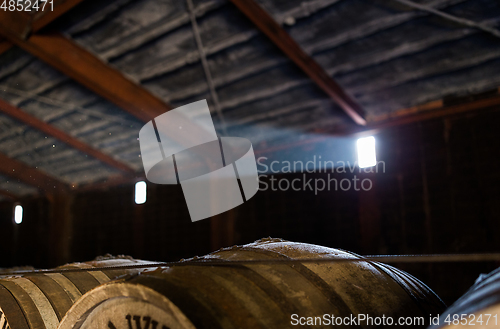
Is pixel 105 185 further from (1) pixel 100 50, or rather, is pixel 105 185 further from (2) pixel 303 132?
(2) pixel 303 132

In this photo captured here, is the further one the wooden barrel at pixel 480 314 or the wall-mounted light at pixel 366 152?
the wall-mounted light at pixel 366 152

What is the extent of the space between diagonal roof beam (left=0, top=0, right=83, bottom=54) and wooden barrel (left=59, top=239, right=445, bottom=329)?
511 cm

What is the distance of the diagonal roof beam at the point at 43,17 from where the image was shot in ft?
18.1

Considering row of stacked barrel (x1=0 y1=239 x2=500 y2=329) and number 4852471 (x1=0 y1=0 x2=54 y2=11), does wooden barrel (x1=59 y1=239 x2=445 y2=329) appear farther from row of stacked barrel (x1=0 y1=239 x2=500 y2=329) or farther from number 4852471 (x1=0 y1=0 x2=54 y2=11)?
number 4852471 (x1=0 y1=0 x2=54 y2=11)

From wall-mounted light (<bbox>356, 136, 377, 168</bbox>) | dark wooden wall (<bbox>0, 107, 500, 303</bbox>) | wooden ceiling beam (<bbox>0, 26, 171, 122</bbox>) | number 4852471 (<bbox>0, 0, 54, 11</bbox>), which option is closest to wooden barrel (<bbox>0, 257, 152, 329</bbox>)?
number 4852471 (<bbox>0, 0, 54, 11</bbox>)

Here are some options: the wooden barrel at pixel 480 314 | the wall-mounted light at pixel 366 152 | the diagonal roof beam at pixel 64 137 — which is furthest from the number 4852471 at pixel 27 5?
the wooden barrel at pixel 480 314

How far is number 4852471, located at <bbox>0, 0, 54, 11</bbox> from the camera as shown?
5766 millimetres

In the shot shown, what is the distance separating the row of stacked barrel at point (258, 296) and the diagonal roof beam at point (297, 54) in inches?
154

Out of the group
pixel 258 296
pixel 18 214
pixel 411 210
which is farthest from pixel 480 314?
pixel 18 214

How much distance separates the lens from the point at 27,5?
5.95 m

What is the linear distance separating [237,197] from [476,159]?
15.7 feet

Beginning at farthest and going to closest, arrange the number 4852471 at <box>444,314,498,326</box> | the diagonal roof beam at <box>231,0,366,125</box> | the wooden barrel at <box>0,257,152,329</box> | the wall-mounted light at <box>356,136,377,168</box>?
1. the wall-mounted light at <box>356,136,377,168</box>
2. the diagonal roof beam at <box>231,0,366,125</box>
3. the wooden barrel at <box>0,257,152,329</box>
4. the number 4852471 at <box>444,314,498,326</box>

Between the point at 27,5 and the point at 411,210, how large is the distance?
22.7ft

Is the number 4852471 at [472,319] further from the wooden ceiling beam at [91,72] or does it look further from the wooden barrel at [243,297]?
the wooden ceiling beam at [91,72]
